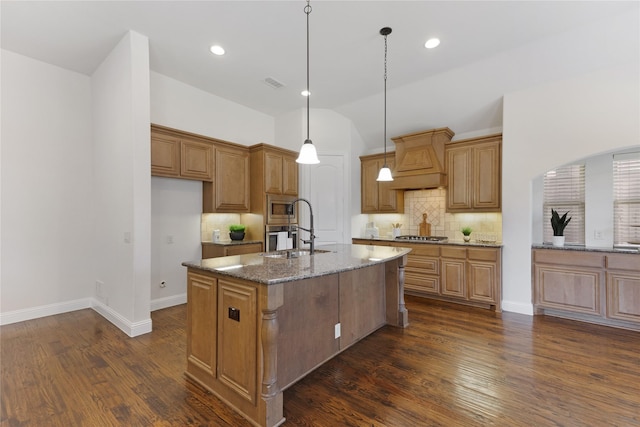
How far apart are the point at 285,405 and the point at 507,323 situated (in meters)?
3.00

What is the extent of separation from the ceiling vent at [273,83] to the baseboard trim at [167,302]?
354cm

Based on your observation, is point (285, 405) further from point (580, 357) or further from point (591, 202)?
point (591, 202)

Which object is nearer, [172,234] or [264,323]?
[264,323]

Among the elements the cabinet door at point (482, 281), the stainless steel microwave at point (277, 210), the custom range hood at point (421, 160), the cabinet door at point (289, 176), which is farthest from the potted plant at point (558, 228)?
the cabinet door at point (289, 176)

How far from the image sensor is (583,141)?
139 inches

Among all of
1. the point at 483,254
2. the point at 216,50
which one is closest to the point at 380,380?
the point at 483,254

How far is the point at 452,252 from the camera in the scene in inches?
170

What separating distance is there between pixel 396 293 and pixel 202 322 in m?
2.22

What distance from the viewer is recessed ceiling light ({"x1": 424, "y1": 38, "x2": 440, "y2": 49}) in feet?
10.9

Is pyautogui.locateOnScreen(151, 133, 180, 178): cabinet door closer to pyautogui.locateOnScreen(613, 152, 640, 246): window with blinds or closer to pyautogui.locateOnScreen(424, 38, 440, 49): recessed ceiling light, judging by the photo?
pyautogui.locateOnScreen(424, 38, 440, 49): recessed ceiling light

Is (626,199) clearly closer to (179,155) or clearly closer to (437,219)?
(437,219)

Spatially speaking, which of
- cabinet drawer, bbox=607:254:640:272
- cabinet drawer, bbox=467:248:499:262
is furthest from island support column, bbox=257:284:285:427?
cabinet drawer, bbox=607:254:640:272

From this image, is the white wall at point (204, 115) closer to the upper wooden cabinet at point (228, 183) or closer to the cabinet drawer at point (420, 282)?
the upper wooden cabinet at point (228, 183)

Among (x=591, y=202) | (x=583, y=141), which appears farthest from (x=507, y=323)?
(x=583, y=141)
